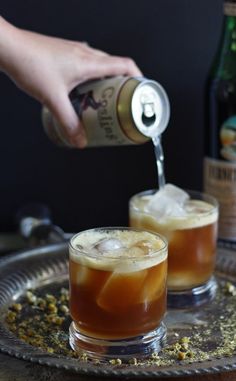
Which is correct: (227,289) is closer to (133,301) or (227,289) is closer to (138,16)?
(133,301)

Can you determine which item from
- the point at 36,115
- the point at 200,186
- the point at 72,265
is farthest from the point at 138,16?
the point at 72,265

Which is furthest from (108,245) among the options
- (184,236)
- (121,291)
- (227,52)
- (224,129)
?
(227,52)

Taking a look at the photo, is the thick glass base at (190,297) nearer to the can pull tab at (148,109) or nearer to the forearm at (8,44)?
the can pull tab at (148,109)

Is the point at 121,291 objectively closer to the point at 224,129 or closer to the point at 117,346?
the point at 117,346

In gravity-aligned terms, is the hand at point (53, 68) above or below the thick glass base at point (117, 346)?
above

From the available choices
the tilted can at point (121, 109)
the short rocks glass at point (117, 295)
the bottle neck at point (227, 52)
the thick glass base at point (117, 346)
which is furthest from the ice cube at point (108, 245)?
the bottle neck at point (227, 52)

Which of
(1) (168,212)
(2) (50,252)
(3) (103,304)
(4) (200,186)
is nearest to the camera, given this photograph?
(3) (103,304)
